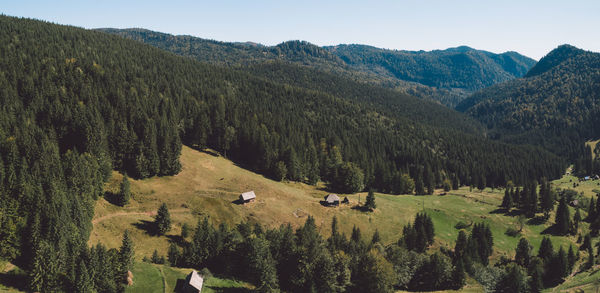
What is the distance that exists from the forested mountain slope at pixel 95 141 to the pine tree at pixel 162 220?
1390 cm

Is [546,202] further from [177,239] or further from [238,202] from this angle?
[177,239]

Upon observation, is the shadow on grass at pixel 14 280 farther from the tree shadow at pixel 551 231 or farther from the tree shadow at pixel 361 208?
the tree shadow at pixel 551 231

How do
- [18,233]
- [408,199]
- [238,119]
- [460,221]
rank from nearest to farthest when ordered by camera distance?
[18,233], [460,221], [408,199], [238,119]

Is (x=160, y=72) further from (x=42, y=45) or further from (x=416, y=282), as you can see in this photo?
(x=416, y=282)

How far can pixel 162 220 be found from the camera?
7712cm

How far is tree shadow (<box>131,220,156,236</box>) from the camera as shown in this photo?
3041 inches

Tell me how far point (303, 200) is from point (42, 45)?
14497 centimetres

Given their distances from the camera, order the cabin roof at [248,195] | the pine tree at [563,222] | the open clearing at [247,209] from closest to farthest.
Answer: the open clearing at [247,209] → the cabin roof at [248,195] → the pine tree at [563,222]

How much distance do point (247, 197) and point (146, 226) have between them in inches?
1217

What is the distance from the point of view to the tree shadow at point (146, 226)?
77250 mm

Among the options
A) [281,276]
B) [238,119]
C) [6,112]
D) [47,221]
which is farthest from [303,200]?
[6,112]

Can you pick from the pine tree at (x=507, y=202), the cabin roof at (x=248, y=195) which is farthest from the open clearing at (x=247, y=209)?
the pine tree at (x=507, y=202)

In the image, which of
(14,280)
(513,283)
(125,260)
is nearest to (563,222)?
(513,283)

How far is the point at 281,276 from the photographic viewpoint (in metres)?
68.2
